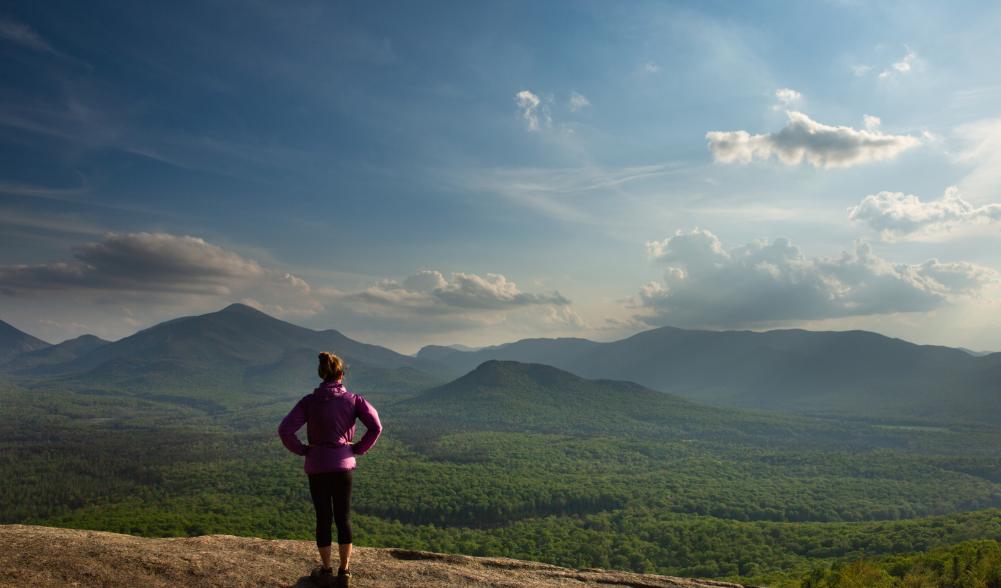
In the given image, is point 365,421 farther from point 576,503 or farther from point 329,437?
point 576,503

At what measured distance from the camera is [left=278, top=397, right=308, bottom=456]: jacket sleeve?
888cm

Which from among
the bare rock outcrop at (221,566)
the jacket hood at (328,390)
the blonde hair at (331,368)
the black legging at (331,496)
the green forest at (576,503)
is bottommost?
the green forest at (576,503)

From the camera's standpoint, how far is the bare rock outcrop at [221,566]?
9.87m

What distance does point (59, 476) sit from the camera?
15325 centimetres

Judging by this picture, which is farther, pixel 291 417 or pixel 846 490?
pixel 846 490

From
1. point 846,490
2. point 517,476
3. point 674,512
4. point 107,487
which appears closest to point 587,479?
point 517,476

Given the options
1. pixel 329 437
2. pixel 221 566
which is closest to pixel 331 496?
pixel 329 437

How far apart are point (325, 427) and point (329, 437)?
19 centimetres

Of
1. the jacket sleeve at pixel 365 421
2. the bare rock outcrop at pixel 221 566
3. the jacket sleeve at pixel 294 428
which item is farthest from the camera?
the bare rock outcrop at pixel 221 566

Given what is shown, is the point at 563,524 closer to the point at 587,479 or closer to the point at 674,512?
the point at 674,512

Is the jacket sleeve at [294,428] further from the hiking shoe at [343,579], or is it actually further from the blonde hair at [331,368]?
the hiking shoe at [343,579]

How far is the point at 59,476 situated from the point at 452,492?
383ft

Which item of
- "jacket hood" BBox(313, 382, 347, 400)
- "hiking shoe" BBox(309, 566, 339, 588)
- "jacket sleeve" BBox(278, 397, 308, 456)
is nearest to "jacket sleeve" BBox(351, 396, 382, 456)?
"jacket hood" BBox(313, 382, 347, 400)

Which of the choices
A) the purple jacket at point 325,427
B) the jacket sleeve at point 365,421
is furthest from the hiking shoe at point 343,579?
the jacket sleeve at point 365,421
